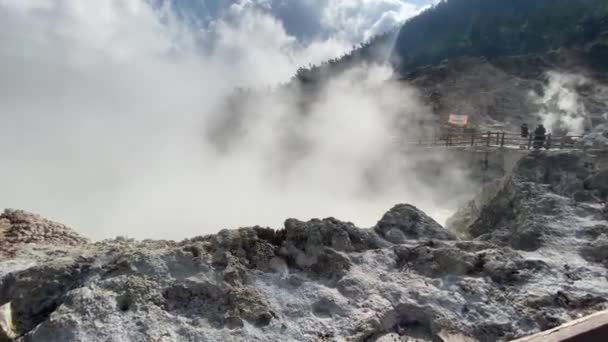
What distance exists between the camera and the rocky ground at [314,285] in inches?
141

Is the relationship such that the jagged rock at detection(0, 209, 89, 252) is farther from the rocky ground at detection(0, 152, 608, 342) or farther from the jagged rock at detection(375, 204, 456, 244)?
the jagged rock at detection(375, 204, 456, 244)

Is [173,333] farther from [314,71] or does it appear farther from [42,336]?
[314,71]

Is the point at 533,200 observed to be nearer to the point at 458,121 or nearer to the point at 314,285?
the point at 314,285

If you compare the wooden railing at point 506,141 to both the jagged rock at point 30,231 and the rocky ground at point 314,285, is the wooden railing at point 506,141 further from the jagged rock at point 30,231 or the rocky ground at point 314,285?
the jagged rock at point 30,231

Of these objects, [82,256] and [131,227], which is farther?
[131,227]

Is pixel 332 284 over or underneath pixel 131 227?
over

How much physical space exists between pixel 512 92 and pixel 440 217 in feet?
82.0

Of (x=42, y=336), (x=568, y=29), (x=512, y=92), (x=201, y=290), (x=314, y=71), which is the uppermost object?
(x=568, y=29)

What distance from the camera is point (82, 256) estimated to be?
4.14 meters

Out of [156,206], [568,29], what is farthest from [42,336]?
[568,29]

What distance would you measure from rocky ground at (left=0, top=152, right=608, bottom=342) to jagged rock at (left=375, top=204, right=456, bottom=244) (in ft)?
0.05

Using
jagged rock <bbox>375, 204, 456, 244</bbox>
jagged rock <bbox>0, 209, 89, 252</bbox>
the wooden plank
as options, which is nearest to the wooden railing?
jagged rock <bbox>375, 204, 456, 244</bbox>

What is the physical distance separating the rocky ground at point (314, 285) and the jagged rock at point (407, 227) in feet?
0.05

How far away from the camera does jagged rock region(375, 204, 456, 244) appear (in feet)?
16.0
